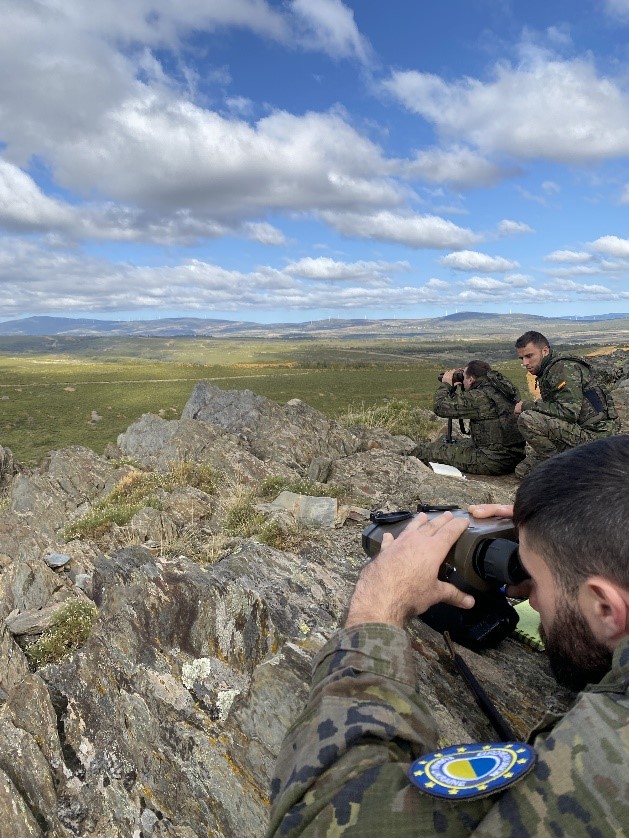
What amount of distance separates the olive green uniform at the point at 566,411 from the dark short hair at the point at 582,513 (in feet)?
24.1

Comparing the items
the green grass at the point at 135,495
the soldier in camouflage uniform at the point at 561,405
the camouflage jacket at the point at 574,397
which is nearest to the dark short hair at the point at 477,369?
the soldier in camouflage uniform at the point at 561,405

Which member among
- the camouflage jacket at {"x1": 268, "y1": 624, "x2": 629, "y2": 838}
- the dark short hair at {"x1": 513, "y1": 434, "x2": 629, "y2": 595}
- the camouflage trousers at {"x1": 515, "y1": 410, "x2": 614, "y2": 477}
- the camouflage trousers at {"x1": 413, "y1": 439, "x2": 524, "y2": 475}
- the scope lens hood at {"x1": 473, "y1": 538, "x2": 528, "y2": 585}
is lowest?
the camouflage trousers at {"x1": 413, "y1": 439, "x2": 524, "y2": 475}

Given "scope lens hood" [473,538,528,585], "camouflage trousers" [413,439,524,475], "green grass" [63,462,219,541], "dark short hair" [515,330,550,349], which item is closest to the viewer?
"scope lens hood" [473,538,528,585]

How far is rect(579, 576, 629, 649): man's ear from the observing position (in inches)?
61.7

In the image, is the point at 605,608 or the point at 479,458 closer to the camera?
the point at 605,608

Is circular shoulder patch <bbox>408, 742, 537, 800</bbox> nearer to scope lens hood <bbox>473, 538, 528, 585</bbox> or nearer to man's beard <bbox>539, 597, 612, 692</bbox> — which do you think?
man's beard <bbox>539, 597, 612, 692</bbox>

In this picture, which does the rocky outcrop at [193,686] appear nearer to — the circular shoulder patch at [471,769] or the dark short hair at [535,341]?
the circular shoulder patch at [471,769]

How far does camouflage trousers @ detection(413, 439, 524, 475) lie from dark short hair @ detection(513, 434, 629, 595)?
8.31 m

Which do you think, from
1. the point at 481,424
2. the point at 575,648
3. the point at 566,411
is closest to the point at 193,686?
the point at 575,648

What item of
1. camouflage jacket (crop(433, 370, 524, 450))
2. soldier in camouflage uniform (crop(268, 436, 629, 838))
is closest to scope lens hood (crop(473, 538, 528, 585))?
soldier in camouflage uniform (crop(268, 436, 629, 838))

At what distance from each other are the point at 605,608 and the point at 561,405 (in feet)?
25.3

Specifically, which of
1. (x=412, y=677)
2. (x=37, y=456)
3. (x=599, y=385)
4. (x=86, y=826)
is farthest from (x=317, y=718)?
(x=37, y=456)

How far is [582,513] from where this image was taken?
166cm

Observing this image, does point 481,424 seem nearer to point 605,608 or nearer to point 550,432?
point 550,432
